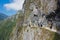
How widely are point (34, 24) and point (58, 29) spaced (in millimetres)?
13764

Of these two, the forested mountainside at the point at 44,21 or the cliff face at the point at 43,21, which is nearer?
the forested mountainside at the point at 44,21

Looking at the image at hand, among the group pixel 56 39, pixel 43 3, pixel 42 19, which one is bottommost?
pixel 56 39

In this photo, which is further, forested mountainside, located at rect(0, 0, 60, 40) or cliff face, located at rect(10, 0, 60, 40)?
cliff face, located at rect(10, 0, 60, 40)

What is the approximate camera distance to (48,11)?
6384 centimetres

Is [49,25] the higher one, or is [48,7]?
[48,7]

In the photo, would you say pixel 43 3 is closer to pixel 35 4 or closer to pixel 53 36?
pixel 35 4

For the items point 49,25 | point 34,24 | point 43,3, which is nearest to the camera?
point 49,25

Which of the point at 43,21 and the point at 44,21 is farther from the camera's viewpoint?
the point at 43,21

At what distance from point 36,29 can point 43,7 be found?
290 inches

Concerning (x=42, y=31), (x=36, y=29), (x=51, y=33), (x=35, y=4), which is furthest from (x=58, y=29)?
(x=35, y=4)

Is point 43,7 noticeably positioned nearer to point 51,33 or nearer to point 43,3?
point 43,3

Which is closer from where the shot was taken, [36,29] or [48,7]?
[48,7]

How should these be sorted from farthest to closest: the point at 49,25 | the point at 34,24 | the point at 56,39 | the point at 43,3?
the point at 34,24, the point at 43,3, the point at 49,25, the point at 56,39

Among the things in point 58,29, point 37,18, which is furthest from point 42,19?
point 58,29
